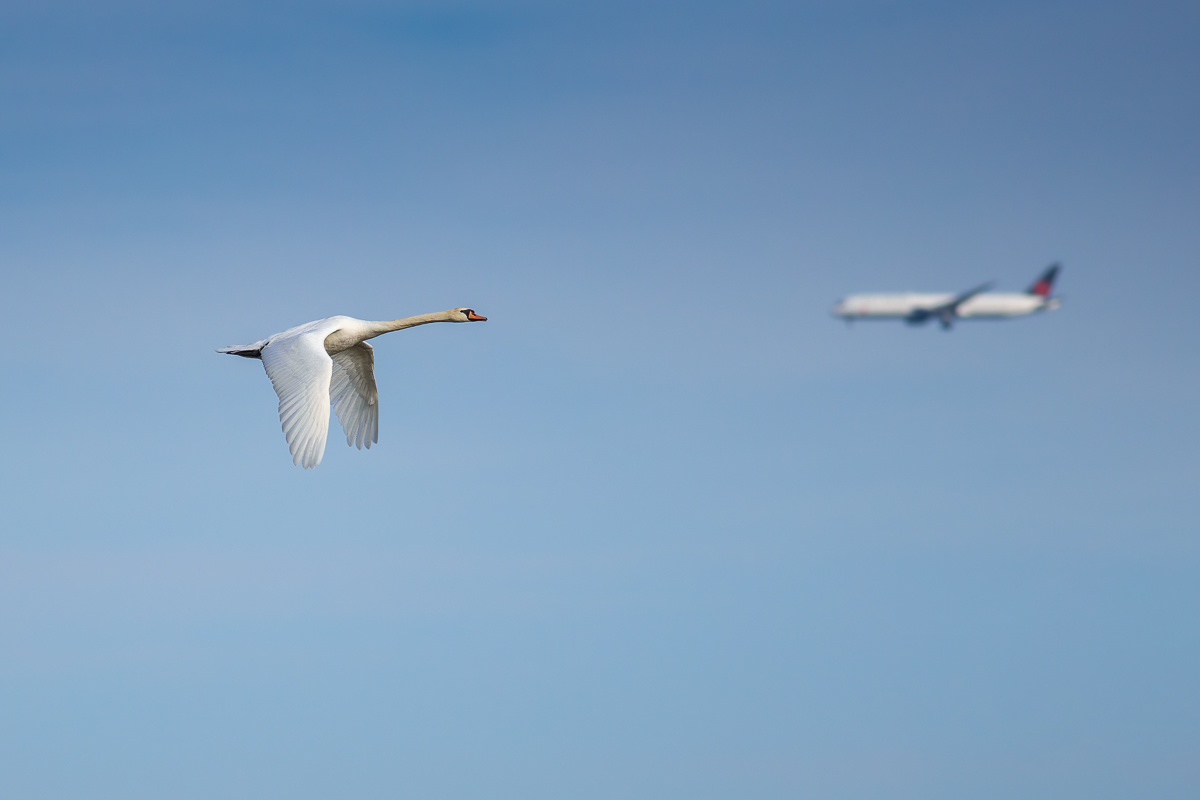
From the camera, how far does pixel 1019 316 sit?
534 feet

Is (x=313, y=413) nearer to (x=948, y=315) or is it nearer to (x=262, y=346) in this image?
(x=262, y=346)

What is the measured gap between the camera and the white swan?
2970cm

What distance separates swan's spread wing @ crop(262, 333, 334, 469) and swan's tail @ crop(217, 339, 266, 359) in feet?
5.13

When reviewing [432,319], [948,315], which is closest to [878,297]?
[948,315]

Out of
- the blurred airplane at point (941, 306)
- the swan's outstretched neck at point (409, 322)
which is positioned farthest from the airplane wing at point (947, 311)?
the swan's outstretched neck at point (409, 322)

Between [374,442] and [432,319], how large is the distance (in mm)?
4524

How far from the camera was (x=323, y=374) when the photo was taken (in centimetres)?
3084

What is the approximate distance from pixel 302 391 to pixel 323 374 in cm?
70

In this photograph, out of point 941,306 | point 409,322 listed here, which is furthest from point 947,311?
point 409,322

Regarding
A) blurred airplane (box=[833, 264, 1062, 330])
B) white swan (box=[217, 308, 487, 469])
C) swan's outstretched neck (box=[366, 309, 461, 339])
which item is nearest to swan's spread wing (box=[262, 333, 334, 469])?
white swan (box=[217, 308, 487, 469])

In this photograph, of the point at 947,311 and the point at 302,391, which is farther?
the point at 947,311

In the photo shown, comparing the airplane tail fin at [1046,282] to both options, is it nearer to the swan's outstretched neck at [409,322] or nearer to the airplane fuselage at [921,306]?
the airplane fuselage at [921,306]

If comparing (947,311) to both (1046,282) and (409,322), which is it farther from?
(409,322)

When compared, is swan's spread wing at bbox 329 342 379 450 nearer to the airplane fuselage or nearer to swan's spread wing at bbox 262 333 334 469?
swan's spread wing at bbox 262 333 334 469
